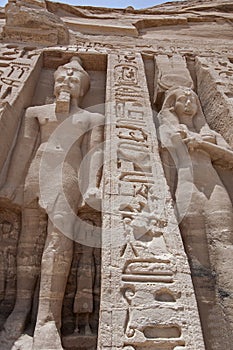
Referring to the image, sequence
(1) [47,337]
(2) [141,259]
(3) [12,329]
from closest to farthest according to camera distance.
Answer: (2) [141,259]
(1) [47,337]
(3) [12,329]

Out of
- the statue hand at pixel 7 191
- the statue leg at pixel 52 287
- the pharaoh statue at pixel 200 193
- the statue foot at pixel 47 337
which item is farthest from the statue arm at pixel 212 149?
the statue foot at pixel 47 337

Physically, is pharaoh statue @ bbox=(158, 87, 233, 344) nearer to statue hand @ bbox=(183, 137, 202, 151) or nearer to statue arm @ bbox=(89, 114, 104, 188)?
statue hand @ bbox=(183, 137, 202, 151)

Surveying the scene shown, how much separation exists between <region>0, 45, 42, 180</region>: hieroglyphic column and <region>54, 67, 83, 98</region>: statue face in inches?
18.8

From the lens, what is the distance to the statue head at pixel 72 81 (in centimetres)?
480

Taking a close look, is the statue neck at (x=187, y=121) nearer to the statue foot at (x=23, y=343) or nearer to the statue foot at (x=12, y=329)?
the statue foot at (x=12, y=329)

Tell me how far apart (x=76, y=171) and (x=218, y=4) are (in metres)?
7.86

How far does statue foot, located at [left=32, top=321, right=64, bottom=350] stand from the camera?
8.83ft

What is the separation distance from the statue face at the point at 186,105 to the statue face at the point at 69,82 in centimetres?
147

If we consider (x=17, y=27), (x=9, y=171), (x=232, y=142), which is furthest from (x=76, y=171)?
(x=17, y=27)

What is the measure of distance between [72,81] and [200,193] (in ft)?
8.37

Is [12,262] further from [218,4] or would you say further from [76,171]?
[218,4]

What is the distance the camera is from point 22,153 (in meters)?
4.15

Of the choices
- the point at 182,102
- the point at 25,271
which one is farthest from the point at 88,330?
the point at 182,102

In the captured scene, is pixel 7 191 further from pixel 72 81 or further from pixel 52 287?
pixel 72 81
